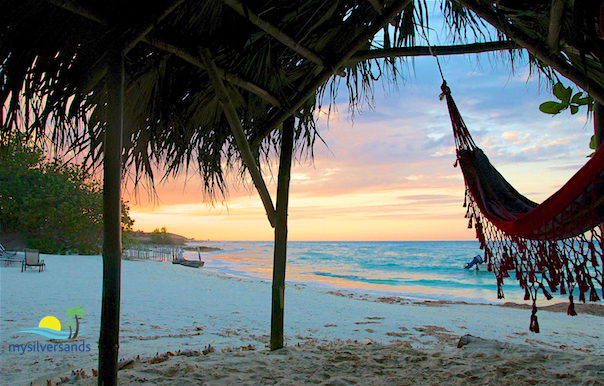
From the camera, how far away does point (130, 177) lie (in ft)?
6.10

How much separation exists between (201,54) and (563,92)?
1324 mm

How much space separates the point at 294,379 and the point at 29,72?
1656 mm

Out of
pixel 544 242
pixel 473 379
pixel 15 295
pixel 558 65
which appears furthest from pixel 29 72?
pixel 15 295

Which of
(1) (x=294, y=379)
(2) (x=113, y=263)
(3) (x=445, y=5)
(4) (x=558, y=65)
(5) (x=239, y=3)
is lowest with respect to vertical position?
(1) (x=294, y=379)

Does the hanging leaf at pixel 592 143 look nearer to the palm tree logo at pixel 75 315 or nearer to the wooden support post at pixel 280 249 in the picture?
the wooden support post at pixel 280 249

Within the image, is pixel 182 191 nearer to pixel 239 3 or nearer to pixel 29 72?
pixel 29 72

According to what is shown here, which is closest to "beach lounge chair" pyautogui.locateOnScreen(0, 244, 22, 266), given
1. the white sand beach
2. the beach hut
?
the white sand beach

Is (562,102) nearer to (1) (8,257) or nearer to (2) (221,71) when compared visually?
(2) (221,71)

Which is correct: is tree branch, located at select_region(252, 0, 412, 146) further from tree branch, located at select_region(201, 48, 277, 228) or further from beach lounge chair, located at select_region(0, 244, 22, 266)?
beach lounge chair, located at select_region(0, 244, 22, 266)

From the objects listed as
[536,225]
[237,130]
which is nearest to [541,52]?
[536,225]

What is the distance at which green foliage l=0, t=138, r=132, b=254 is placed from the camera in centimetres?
1163

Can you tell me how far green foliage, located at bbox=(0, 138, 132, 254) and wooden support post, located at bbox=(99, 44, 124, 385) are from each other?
12.3 metres

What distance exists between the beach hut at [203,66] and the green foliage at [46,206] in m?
11.7

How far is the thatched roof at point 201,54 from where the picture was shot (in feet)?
3.84
